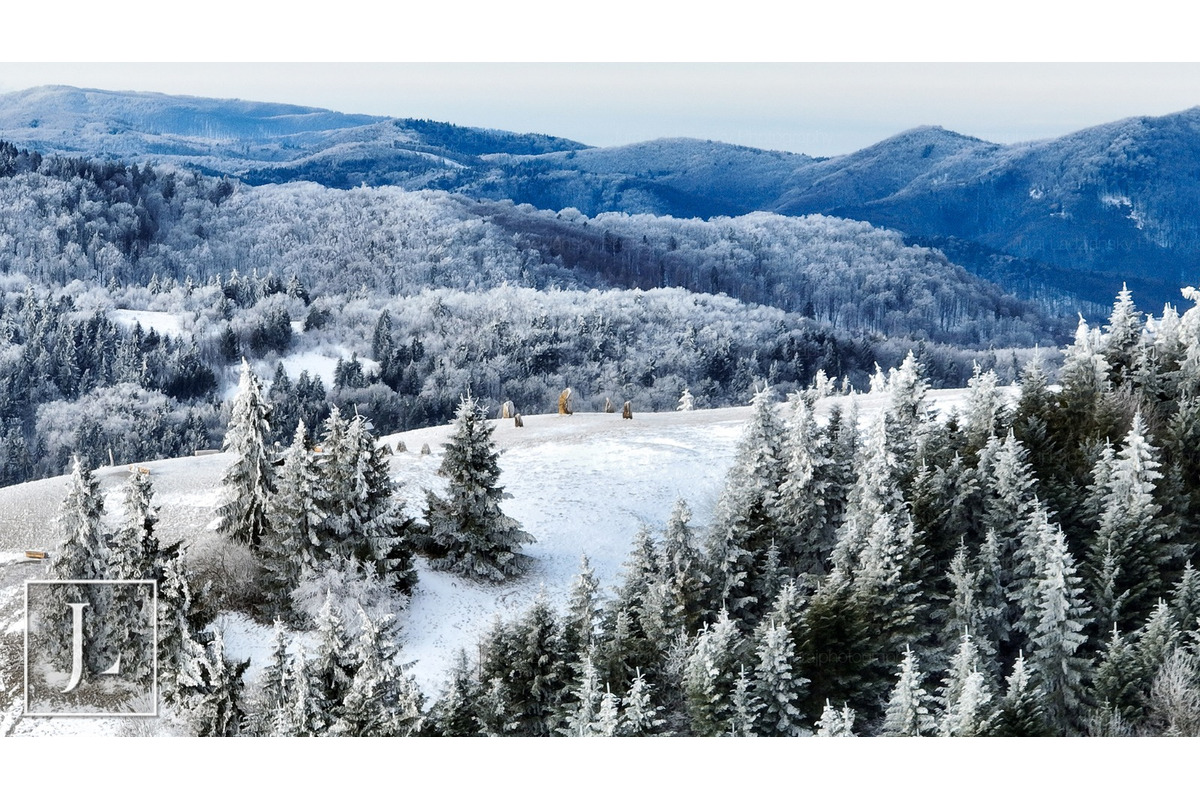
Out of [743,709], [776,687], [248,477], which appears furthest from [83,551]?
[776,687]

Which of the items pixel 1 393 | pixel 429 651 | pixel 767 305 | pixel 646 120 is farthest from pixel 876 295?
pixel 1 393

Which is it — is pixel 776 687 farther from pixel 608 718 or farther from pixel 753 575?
pixel 753 575

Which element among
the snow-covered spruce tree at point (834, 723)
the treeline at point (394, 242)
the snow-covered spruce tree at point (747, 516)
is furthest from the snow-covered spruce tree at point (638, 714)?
the treeline at point (394, 242)

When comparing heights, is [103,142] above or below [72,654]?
above

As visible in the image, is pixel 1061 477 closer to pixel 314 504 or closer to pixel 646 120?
pixel 646 120

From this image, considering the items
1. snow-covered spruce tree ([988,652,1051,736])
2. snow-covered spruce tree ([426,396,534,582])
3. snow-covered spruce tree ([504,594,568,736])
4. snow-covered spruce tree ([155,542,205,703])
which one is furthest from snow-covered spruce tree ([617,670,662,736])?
snow-covered spruce tree ([155,542,205,703])

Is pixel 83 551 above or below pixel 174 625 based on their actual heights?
above
